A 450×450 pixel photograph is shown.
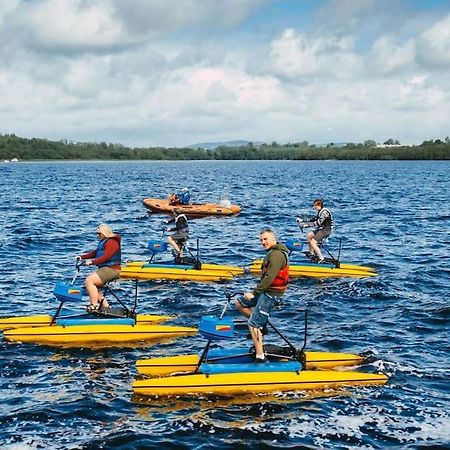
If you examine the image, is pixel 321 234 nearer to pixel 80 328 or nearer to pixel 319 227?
pixel 319 227

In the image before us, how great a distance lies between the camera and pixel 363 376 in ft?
42.4

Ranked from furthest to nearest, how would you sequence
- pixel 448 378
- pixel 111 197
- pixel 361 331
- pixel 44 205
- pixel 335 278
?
1. pixel 111 197
2. pixel 44 205
3. pixel 335 278
4. pixel 361 331
5. pixel 448 378

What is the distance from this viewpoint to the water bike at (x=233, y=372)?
1225 cm

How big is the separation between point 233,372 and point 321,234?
1181 centimetres

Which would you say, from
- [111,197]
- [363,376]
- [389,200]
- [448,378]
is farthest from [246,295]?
[111,197]

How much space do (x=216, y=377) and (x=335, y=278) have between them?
11251 millimetres

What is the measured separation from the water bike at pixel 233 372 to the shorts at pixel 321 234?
10321mm

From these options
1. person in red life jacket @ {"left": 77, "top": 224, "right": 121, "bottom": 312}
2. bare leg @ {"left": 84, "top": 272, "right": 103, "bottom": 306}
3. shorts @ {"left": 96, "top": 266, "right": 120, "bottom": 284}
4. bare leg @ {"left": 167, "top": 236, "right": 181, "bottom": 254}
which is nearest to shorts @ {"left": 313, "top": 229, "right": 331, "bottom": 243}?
bare leg @ {"left": 167, "top": 236, "right": 181, "bottom": 254}

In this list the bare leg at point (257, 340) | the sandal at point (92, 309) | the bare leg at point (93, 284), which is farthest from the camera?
the sandal at point (92, 309)

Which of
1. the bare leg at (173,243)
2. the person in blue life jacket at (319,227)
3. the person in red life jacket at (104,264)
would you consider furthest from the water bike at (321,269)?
the person in red life jacket at (104,264)

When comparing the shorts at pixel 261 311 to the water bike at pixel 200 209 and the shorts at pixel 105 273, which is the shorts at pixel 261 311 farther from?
the water bike at pixel 200 209

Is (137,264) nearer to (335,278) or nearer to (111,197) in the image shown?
(335,278)

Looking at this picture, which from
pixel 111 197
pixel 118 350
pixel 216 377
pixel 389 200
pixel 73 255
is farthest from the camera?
pixel 111 197

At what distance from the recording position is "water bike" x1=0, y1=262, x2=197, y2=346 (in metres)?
→ 15.2
